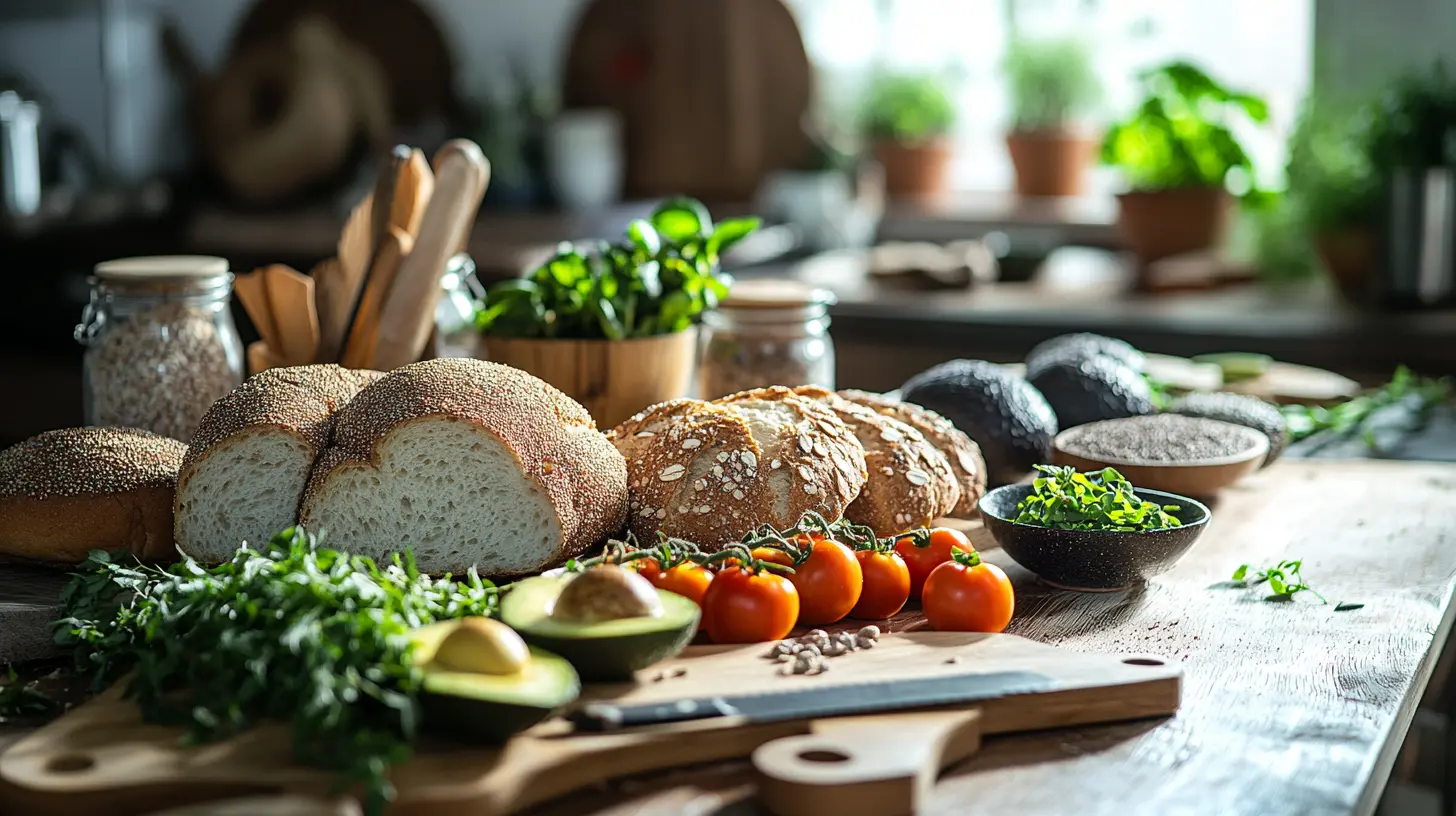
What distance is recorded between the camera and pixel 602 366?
1.47m

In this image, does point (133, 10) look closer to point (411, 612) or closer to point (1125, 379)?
point (1125, 379)

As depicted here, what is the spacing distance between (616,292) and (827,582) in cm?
48

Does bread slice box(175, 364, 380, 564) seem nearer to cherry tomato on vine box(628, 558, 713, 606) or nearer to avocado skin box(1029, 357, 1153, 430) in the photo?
cherry tomato on vine box(628, 558, 713, 606)

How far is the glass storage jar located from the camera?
5.00 ft

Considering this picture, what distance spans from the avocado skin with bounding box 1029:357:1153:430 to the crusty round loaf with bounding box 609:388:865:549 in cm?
43

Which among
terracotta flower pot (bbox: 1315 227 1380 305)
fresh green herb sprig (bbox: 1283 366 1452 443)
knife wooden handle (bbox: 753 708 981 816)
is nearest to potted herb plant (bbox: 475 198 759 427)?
knife wooden handle (bbox: 753 708 981 816)

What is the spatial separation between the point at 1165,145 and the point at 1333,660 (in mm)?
2106

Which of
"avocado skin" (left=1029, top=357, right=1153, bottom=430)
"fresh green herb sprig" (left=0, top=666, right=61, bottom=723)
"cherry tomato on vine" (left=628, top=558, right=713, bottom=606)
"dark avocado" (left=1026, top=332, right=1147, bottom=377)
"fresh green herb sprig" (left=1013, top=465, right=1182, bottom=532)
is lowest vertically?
"fresh green herb sprig" (left=0, top=666, right=61, bottom=723)

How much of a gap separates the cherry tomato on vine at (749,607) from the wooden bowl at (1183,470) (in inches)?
19.0

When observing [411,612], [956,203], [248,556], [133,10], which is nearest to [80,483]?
[248,556]

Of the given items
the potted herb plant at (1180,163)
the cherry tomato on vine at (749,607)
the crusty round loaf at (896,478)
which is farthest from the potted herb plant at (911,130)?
the cherry tomato on vine at (749,607)

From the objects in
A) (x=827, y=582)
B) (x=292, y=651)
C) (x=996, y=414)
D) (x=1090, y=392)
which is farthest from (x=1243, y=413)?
(x=292, y=651)

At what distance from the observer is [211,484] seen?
119 cm

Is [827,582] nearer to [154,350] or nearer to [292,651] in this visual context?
[292,651]
